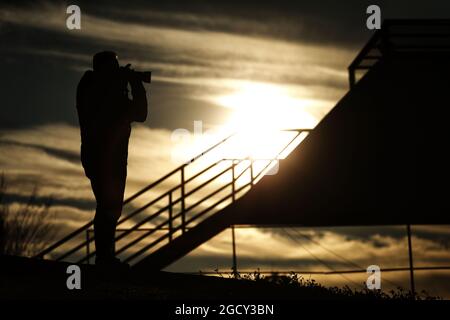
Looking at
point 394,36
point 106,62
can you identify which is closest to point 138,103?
point 106,62

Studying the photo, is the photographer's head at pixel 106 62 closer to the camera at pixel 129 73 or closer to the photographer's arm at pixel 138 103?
the camera at pixel 129 73

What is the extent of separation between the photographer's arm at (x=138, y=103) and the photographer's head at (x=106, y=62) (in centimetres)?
28

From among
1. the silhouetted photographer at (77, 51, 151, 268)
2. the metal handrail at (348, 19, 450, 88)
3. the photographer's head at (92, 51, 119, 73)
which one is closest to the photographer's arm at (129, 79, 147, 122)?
the silhouetted photographer at (77, 51, 151, 268)

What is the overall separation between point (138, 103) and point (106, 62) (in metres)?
0.59

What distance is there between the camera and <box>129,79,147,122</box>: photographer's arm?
8.87 metres

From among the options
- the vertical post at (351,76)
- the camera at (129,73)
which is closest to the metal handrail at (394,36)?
the vertical post at (351,76)

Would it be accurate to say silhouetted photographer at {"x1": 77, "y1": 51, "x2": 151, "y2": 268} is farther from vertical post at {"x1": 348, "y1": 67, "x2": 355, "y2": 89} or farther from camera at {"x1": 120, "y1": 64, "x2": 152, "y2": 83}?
vertical post at {"x1": 348, "y1": 67, "x2": 355, "y2": 89}

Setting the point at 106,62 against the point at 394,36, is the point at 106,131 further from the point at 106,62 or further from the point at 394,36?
the point at 394,36

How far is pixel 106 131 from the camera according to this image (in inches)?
345

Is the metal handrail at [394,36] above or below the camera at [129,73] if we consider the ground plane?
above

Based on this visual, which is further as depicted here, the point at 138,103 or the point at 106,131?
the point at 138,103

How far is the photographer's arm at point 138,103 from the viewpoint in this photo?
887 cm

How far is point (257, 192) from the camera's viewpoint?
15.3 meters
